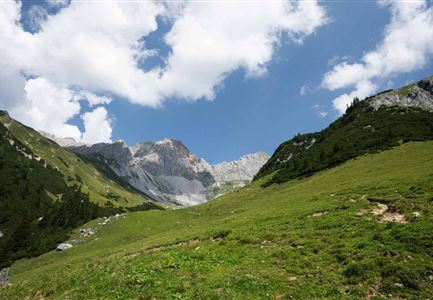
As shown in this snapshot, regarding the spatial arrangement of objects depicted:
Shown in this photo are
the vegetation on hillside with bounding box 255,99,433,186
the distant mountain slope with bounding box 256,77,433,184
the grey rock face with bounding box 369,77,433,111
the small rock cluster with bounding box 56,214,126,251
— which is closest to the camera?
the small rock cluster with bounding box 56,214,126,251

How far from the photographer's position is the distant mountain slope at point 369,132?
90750mm

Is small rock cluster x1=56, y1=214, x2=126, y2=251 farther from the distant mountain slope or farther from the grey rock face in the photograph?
the grey rock face

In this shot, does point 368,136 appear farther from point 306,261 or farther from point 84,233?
point 306,261

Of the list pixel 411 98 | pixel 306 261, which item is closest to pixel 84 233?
pixel 306 261

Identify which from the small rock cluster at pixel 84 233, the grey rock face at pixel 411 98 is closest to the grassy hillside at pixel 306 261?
the small rock cluster at pixel 84 233

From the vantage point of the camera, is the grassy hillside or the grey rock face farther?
the grey rock face

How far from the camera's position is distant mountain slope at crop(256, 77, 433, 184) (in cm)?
9075

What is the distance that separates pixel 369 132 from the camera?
108 meters

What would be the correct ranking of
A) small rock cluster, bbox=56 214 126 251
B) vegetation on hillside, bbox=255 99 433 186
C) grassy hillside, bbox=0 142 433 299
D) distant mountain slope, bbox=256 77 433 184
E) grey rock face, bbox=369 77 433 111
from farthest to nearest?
grey rock face, bbox=369 77 433 111, distant mountain slope, bbox=256 77 433 184, vegetation on hillside, bbox=255 99 433 186, small rock cluster, bbox=56 214 126 251, grassy hillside, bbox=0 142 433 299

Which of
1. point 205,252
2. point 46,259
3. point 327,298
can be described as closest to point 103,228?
point 46,259

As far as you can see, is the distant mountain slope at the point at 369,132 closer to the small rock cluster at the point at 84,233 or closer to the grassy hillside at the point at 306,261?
the small rock cluster at the point at 84,233

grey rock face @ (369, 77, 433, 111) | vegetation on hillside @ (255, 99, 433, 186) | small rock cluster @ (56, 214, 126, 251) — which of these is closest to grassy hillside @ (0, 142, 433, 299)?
small rock cluster @ (56, 214, 126, 251)

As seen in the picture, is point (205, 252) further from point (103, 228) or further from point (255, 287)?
point (103, 228)

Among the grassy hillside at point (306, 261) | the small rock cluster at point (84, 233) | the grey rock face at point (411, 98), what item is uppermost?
the grey rock face at point (411, 98)
